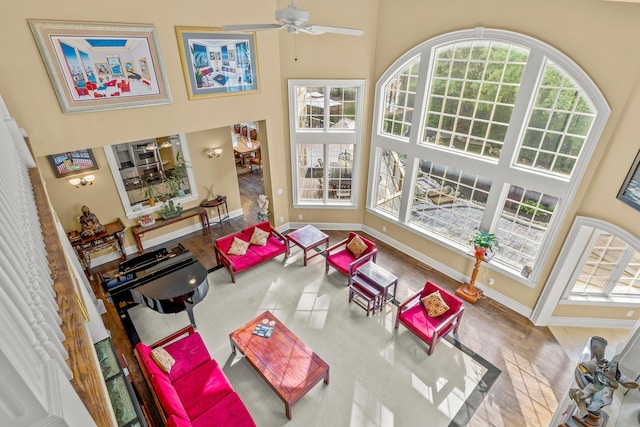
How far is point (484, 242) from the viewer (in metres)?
7.29

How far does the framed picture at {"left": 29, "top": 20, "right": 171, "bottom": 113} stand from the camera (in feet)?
17.9

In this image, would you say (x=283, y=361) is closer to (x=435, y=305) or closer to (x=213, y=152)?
(x=435, y=305)

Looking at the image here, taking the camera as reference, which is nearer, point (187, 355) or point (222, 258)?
point (187, 355)

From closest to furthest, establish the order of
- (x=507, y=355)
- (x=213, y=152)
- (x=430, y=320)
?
(x=507, y=355) → (x=430, y=320) → (x=213, y=152)

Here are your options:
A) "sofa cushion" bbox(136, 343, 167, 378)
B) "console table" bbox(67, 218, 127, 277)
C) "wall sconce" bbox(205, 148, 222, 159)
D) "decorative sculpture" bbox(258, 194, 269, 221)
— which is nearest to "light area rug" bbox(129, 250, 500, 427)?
"sofa cushion" bbox(136, 343, 167, 378)

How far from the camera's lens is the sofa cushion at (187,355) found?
546 cm

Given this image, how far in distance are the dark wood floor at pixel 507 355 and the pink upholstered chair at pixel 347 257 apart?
0.85m

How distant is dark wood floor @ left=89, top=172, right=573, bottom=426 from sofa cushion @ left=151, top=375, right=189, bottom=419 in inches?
50.0

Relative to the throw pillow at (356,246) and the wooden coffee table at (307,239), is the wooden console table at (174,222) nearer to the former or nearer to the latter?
the wooden coffee table at (307,239)

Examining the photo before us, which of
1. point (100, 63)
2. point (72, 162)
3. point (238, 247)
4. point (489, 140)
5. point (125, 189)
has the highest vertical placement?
point (100, 63)

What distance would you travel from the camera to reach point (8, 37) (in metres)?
5.07

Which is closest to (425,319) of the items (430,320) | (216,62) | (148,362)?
(430,320)

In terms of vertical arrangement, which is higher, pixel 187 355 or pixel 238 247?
pixel 238 247

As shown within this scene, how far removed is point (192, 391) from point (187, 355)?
27.7 inches
